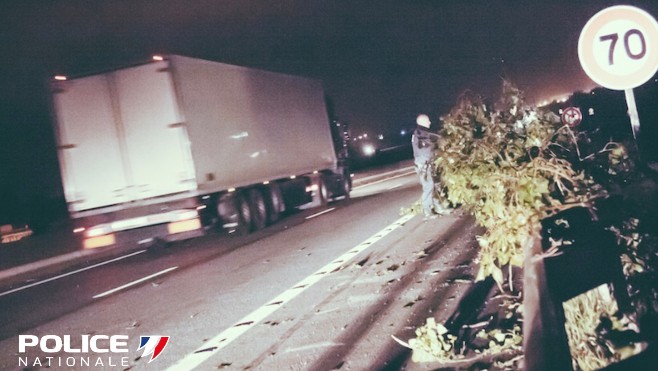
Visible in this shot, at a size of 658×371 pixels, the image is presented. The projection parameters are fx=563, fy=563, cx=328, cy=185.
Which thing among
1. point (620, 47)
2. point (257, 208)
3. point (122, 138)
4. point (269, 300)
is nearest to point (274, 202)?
point (257, 208)

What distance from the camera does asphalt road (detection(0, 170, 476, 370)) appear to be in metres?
4.91

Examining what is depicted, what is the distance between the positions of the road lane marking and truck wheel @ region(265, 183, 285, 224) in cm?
613

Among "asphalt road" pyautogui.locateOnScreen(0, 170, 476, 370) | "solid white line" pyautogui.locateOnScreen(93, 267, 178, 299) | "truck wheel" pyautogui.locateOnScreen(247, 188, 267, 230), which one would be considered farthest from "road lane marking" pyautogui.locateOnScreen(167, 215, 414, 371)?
"truck wheel" pyautogui.locateOnScreen(247, 188, 267, 230)

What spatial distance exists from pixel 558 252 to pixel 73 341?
5395 millimetres

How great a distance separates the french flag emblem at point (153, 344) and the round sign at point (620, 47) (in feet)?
14.7

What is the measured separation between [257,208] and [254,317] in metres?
8.45

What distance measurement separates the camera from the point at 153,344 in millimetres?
5641

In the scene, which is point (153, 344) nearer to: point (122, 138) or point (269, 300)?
point (269, 300)

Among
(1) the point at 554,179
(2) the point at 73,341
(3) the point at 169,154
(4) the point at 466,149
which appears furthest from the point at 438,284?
(3) the point at 169,154

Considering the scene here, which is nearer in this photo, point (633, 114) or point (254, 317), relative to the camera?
point (633, 114)

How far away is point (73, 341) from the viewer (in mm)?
6281

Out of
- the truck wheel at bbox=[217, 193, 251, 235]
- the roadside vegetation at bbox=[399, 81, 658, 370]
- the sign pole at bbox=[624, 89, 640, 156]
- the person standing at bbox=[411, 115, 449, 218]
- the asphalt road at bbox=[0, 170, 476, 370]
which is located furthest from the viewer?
the truck wheel at bbox=[217, 193, 251, 235]

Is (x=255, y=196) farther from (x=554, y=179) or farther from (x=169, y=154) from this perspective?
(x=554, y=179)

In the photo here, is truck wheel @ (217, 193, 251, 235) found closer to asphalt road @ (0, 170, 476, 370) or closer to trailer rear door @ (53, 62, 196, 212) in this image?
asphalt road @ (0, 170, 476, 370)
